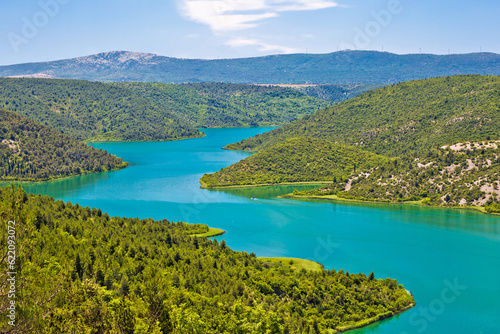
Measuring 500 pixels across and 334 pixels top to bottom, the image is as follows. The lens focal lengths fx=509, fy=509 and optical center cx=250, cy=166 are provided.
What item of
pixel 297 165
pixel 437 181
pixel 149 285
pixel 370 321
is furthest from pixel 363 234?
pixel 297 165

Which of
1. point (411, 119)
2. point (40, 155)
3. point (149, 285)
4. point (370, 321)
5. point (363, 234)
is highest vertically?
point (411, 119)

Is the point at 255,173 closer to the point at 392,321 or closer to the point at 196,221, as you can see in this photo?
the point at 196,221

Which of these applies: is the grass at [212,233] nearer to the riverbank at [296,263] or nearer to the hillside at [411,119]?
the riverbank at [296,263]

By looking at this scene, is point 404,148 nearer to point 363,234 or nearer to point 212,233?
point 363,234

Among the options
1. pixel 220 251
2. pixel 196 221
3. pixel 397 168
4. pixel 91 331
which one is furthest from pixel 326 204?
pixel 91 331

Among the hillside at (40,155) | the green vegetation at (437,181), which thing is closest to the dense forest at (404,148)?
the green vegetation at (437,181)
